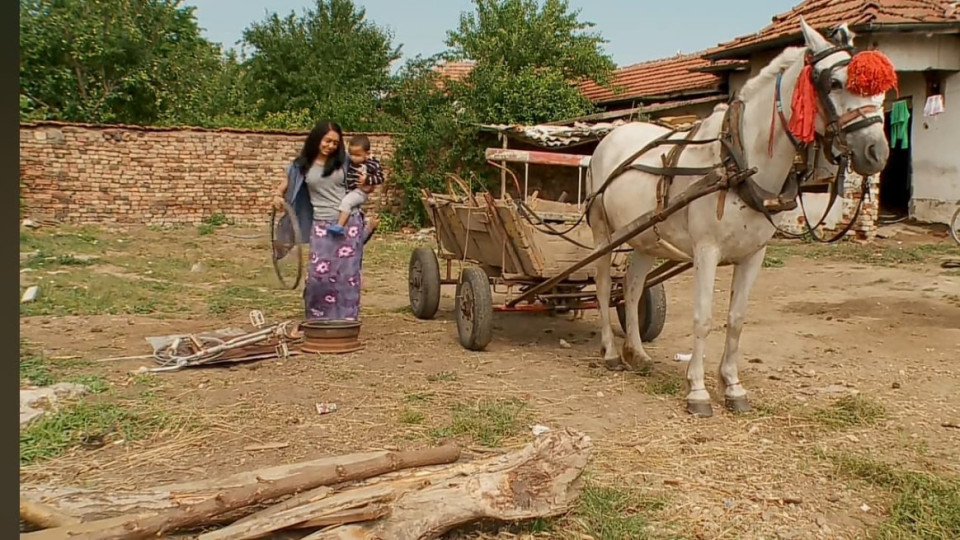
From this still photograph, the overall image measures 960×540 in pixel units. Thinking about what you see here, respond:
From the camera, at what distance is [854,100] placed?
384cm

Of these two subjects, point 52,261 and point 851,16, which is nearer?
point 52,261

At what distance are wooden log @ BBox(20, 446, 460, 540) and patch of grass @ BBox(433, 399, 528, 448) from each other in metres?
0.66

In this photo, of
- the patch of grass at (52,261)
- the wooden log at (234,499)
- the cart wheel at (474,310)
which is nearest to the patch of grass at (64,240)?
the patch of grass at (52,261)

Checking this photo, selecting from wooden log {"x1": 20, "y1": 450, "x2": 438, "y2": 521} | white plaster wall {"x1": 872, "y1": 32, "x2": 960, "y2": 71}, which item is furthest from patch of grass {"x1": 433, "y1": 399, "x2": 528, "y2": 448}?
white plaster wall {"x1": 872, "y1": 32, "x2": 960, "y2": 71}

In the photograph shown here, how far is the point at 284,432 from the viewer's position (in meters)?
4.09

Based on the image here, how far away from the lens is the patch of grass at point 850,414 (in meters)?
4.30

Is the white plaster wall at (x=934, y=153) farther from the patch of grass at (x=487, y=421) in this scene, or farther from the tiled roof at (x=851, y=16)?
the patch of grass at (x=487, y=421)

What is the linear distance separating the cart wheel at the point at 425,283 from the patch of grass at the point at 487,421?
97.4 inches

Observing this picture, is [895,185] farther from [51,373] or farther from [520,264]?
[51,373]

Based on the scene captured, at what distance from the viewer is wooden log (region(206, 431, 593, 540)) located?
2.62 meters

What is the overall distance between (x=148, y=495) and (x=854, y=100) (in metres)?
3.63

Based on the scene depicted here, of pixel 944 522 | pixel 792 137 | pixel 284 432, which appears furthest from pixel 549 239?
pixel 944 522

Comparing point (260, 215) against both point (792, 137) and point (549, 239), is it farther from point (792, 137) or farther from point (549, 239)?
point (792, 137)

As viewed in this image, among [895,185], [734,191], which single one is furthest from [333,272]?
[895,185]
